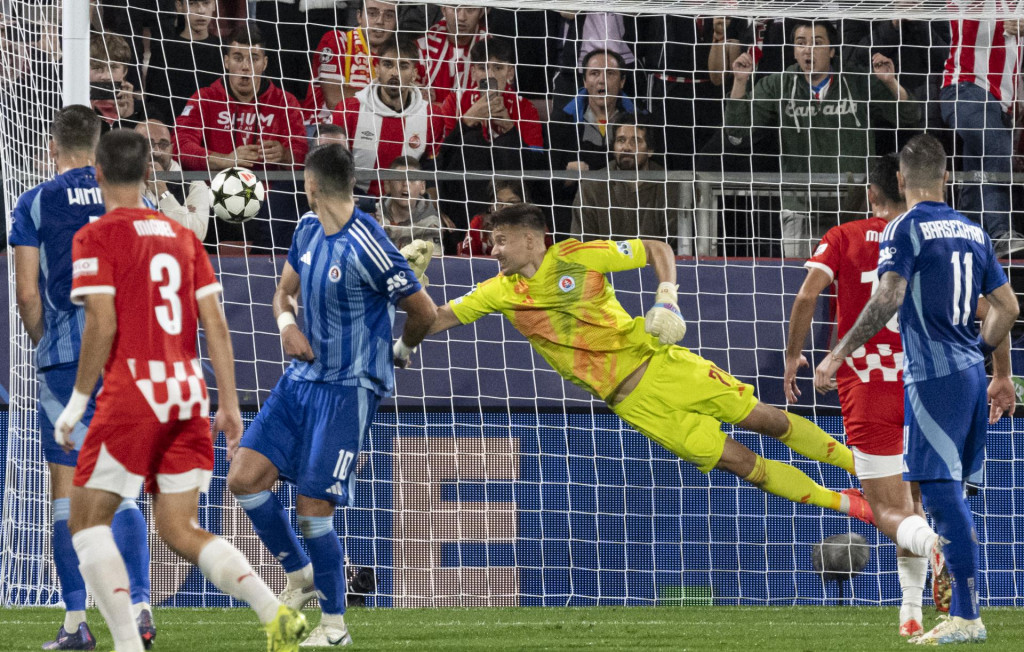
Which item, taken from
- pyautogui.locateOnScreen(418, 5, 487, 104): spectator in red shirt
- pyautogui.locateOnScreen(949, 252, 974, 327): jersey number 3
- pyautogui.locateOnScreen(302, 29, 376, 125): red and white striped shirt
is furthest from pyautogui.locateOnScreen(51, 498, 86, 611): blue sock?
pyautogui.locateOnScreen(418, 5, 487, 104): spectator in red shirt

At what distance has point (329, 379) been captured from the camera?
5559 millimetres

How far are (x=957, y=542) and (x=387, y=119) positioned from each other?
523 centimetres

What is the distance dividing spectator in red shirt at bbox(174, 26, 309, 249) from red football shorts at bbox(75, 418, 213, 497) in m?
4.45

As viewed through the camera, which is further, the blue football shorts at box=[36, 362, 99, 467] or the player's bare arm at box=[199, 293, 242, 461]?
the blue football shorts at box=[36, 362, 99, 467]

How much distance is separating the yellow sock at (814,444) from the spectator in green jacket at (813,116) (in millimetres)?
2234

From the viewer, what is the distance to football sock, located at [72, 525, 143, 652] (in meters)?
4.18

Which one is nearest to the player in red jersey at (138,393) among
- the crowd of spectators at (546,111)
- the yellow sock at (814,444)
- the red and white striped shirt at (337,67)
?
the yellow sock at (814,444)

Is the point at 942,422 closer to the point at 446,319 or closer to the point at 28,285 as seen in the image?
the point at 446,319

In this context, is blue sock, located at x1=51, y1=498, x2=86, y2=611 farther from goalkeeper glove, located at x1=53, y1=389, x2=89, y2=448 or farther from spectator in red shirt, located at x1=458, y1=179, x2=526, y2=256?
spectator in red shirt, located at x1=458, y1=179, x2=526, y2=256

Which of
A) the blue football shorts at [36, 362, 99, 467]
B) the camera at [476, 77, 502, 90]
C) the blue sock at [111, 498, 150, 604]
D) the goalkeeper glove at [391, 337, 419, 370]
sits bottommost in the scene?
the blue sock at [111, 498, 150, 604]

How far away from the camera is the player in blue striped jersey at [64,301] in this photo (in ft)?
17.9

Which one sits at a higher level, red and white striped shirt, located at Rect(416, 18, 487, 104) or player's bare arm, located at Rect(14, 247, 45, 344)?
red and white striped shirt, located at Rect(416, 18, 487, 104)

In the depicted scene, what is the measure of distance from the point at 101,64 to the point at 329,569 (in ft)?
15.2

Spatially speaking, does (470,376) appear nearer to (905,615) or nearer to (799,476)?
(799,476)
